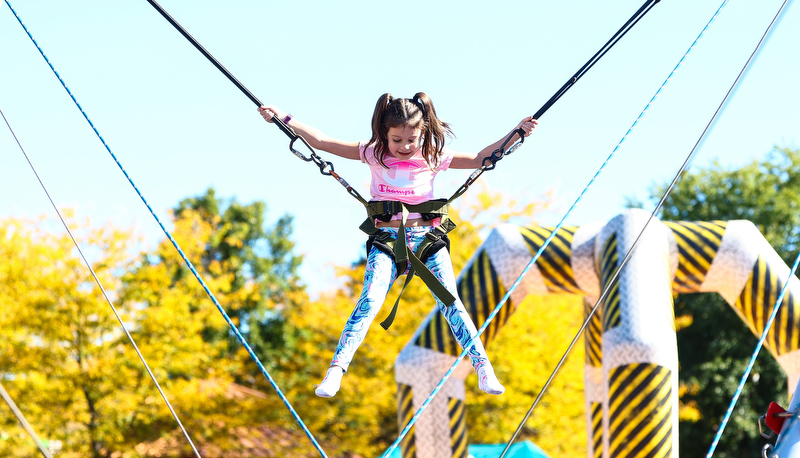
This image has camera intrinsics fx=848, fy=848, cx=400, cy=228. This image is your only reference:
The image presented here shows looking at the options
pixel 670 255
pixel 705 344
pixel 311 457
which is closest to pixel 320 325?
pixel 311 457

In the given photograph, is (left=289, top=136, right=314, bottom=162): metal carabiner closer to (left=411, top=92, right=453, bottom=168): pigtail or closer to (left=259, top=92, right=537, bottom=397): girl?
(left=259, top=92, right=537, bottom=397): girl

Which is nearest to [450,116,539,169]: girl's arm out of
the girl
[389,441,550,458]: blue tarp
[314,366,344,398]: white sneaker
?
the girl

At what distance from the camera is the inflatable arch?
257 inches

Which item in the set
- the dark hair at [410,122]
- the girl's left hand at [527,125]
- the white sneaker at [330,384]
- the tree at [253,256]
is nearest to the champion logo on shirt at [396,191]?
the dark hair at [410,122]

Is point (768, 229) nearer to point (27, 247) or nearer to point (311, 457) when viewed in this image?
point (311, 457)

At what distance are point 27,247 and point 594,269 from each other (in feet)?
41.1

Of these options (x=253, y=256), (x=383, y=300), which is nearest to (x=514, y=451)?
(x=383, y=300)

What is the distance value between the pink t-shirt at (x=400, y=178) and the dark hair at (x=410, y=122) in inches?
1.4

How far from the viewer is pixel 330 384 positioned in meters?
3.42

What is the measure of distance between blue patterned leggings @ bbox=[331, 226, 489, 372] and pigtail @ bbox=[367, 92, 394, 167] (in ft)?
1.20

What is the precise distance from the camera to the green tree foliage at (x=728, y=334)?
21.5 metres

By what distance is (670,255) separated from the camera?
7770mm

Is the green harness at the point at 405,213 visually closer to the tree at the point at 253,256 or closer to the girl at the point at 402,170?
the girl at the point at 402,170

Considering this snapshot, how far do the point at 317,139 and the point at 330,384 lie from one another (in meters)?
1.22
